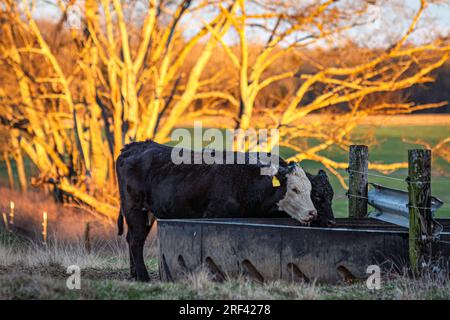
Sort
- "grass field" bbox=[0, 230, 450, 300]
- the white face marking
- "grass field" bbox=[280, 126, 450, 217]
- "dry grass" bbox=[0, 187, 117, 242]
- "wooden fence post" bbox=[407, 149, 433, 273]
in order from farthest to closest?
"grass field" bbox=[280, 126, 450, 217], "dry grass" bbox=[0, 187, 117, 242], the white face marking, "wooden fence post" bbox=[407, 149, 433, 273], "grass field" bbox=[0, 230, 450, 300]

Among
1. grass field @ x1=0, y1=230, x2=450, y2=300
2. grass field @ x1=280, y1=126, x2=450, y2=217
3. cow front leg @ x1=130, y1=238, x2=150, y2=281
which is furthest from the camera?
grass field @ x1=280, y1=126, x2=450, y2=217

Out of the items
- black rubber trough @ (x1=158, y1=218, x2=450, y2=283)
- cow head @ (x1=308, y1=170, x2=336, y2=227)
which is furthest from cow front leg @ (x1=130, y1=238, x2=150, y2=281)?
cow head @ (x1=308, y1=170, x2=336, y2=227)

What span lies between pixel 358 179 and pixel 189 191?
2.20 m

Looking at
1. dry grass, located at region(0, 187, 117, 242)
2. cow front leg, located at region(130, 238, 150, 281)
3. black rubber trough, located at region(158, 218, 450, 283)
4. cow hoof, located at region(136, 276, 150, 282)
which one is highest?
black rubber trough, located at region(158, 218, 450, 283)

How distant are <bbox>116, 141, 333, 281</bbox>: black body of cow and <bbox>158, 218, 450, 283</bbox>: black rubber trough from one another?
54.8 inches

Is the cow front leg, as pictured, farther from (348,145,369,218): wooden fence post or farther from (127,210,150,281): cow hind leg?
(348,145,369,218): wooden fence post

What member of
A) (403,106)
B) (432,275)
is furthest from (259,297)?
(403,106)

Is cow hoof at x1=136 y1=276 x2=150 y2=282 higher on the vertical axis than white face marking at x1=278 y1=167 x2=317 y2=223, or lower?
lower

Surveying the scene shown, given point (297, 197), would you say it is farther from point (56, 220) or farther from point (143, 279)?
point (56, 220)

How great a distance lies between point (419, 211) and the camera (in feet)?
27.0

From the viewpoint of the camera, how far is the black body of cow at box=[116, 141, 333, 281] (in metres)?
9.98

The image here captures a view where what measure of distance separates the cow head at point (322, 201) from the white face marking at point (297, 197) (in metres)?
0.16

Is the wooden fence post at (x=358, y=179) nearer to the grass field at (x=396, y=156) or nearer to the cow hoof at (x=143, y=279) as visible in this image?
the cow hoof at (x=143, y=279)

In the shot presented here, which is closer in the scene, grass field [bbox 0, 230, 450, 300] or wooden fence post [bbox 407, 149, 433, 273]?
grass field [bbox 0, 230, 450, 300]
